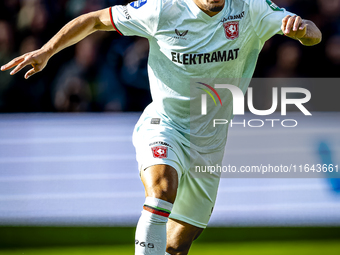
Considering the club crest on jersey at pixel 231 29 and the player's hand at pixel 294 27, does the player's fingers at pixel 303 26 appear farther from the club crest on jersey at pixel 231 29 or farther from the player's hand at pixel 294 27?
the club crest on jersey at pixel 231 29

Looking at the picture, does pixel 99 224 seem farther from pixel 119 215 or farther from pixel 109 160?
pixel 109 160

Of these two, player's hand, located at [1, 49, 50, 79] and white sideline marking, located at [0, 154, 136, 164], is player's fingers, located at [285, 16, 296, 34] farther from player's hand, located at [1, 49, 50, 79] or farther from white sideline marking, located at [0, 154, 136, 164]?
white sideline marking, located at [0, 154, 136, 164]

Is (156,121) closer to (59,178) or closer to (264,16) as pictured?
(264,16)

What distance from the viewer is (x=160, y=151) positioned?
296cm

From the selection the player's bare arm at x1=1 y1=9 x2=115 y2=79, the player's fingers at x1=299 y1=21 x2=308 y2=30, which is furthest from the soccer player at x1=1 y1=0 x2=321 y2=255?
the player's fingers at x1=299 y1=21 x2=308 y2=30

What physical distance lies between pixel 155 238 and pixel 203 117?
3.10 feet

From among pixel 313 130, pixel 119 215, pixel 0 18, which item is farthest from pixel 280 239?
pixel 0 18

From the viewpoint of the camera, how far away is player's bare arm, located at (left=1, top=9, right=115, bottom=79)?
3084mm

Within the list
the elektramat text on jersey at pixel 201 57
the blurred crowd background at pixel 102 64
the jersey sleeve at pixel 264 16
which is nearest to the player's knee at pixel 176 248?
the elektramat text on jersey at pixel 201 57

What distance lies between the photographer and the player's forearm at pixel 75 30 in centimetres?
318

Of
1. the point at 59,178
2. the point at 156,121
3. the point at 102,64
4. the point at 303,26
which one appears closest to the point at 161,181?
the point at 156,121

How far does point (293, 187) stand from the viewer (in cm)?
460

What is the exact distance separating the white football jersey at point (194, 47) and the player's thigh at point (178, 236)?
21.3 inches

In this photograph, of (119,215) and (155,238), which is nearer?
(155,238)
